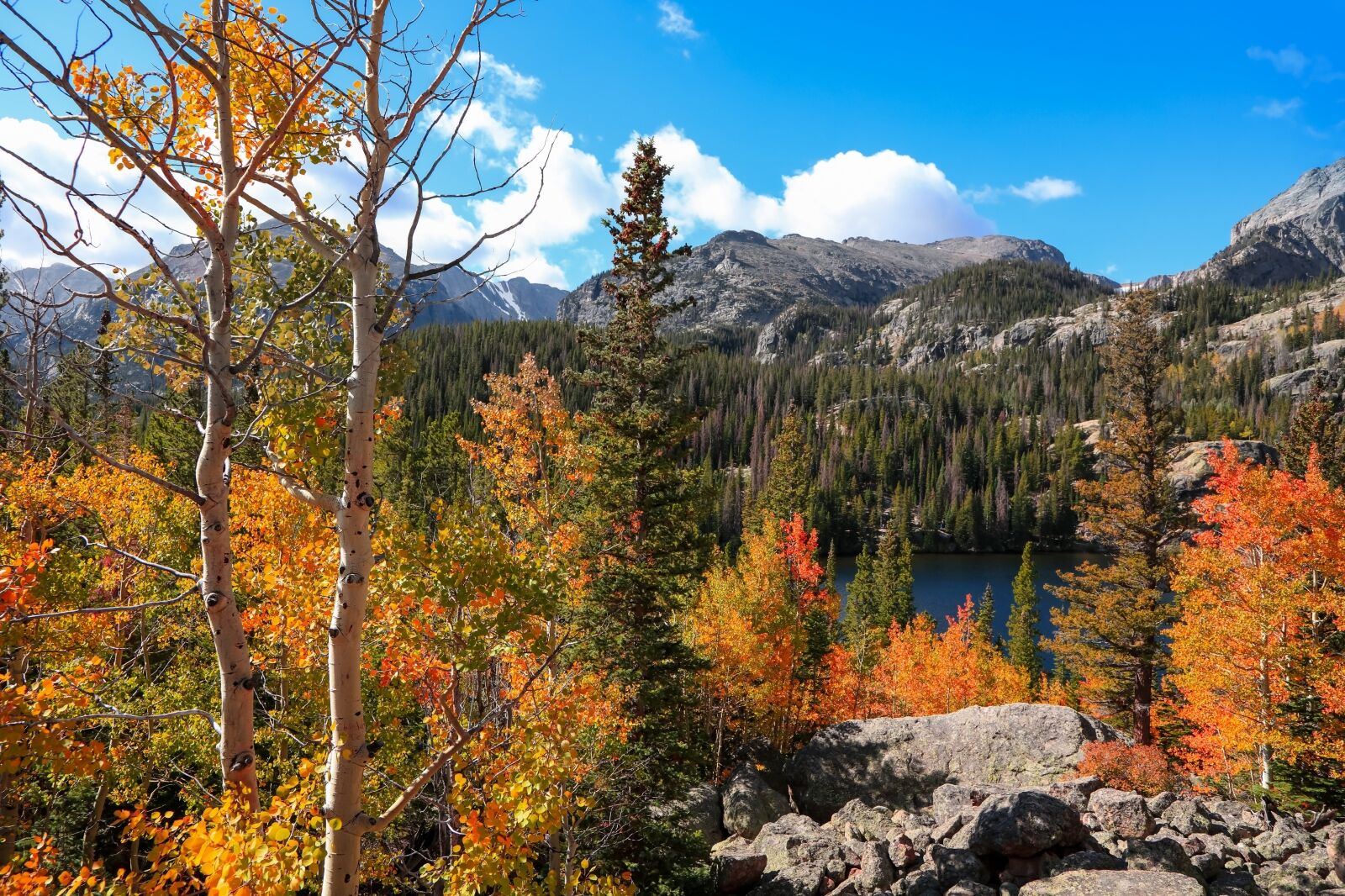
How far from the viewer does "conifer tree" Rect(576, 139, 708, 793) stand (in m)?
13.6

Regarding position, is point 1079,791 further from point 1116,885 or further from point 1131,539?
point 1131,539

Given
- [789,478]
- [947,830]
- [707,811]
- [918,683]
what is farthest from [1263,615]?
[789,478]

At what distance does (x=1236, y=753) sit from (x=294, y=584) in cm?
2391

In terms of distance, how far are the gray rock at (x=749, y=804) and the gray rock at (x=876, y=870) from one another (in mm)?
6277

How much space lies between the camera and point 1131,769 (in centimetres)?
1681

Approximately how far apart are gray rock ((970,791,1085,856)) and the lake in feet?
185

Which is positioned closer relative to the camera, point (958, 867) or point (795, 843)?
point (958, 867)

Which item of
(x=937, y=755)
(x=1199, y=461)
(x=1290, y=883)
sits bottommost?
(x=937, y=755)

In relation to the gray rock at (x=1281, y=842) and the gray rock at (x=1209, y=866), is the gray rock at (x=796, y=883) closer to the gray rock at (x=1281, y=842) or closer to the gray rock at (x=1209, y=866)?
the gray rock at (x=1209, y=866)

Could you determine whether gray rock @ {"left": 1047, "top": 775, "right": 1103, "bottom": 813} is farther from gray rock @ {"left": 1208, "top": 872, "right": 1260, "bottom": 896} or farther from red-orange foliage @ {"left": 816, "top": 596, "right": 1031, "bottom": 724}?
red-orange foliage @ {"left": 816, "top": 596, "right": 1031, "bottom": 724}

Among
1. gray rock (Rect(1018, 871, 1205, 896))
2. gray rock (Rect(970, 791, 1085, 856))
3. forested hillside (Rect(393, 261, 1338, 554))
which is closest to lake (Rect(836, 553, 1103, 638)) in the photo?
forested hillside (Rect(393, 261, 1338, 554))

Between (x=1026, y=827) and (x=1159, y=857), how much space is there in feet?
6.43

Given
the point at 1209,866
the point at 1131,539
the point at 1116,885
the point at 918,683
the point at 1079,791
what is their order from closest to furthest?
the point at 1116,885 → the point at 1209,866 → the point at 1079,791 → the point at 1131,539 → the point at 918,683

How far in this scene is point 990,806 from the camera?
467 inches
